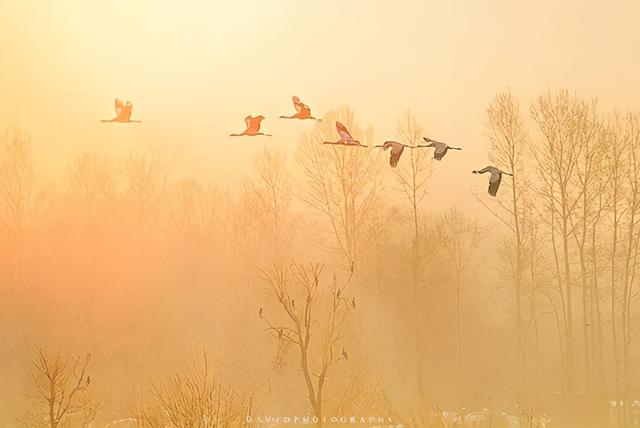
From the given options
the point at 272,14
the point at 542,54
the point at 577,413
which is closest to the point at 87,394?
the point at 272,14

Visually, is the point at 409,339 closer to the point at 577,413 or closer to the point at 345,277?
the point at 345,277

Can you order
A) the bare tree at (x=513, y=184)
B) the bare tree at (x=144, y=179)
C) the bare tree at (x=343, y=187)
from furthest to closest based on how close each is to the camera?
the bare tree at (x=144, y=179) → the bare tree at (x=343, y=187) → the bare tree at (x=513, y=184)

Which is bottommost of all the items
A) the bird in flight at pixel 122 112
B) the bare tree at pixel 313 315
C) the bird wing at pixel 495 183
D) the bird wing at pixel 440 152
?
the bare tree at pixel 313 315

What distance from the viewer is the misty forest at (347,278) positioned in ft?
24.5

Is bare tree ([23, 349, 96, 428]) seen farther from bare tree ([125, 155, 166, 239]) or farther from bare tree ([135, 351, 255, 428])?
bare tree ([125, 155, 166, 239])

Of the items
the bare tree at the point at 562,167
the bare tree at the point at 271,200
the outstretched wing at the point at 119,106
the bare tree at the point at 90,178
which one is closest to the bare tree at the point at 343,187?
the bare tree at the point at 271,200

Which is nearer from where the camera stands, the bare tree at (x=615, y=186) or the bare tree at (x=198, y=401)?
the bare tree at (x=198, y=401)

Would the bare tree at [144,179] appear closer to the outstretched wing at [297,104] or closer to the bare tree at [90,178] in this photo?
the bare tree at [90,178]

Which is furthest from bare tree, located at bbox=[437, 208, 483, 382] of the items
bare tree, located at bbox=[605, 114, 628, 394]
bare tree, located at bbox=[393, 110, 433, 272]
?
bare tree, located at bbox=[605, 114, 628, 394]

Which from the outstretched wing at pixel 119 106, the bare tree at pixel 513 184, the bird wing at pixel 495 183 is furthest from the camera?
the bare tree at pixel 513 184

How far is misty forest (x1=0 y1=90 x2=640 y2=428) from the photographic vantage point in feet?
24.5

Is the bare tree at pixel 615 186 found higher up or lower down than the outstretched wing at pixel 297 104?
lower down

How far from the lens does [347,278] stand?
7.59 metres

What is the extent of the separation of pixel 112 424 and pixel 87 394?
350 mm
